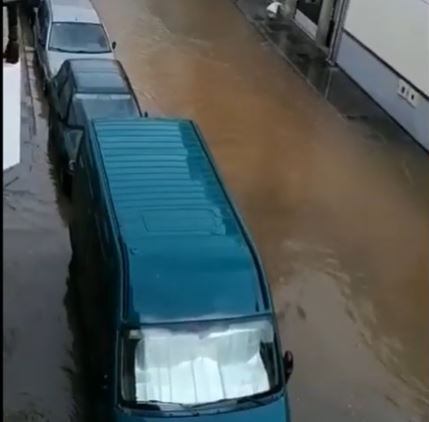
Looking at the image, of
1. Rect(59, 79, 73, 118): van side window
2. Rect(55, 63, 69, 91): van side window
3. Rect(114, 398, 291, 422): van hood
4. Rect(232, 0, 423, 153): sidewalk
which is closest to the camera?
Rect(114, 398, 291, 422): van hood

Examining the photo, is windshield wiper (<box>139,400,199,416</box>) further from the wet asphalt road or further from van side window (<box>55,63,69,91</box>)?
van side window (<box>55,63,69,91</box>)

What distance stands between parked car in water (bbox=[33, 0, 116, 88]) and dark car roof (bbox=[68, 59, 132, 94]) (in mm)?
1363

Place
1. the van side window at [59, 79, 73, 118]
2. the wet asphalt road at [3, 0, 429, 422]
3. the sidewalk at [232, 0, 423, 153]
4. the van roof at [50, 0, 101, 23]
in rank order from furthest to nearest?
the sidewalk at [232, 0, 423, 153] → the van roof at [50, 0, 101, 23] → the van side window at [59, 79, 73, 118] → the wet asphalt road at [3, 0, 429, 422]

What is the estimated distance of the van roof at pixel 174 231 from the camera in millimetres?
6344

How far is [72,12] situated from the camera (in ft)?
50.1

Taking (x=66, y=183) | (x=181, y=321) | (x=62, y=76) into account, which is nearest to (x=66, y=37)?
(x=62, y=76)

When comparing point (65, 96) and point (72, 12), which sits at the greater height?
point (72, 12)

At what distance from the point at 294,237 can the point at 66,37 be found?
6402 millimetres

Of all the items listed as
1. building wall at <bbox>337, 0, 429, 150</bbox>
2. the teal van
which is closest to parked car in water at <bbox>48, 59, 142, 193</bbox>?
the teal van

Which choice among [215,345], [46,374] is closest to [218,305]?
[215,345]

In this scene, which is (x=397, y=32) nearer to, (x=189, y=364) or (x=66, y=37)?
(x=66, y=37)

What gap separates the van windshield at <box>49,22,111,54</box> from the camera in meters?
14.5

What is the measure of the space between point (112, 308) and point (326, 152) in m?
8.07

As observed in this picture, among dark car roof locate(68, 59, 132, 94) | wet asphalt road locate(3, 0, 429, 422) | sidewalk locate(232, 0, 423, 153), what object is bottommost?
wet asphalt road locate(3, 0, 429, 422)
